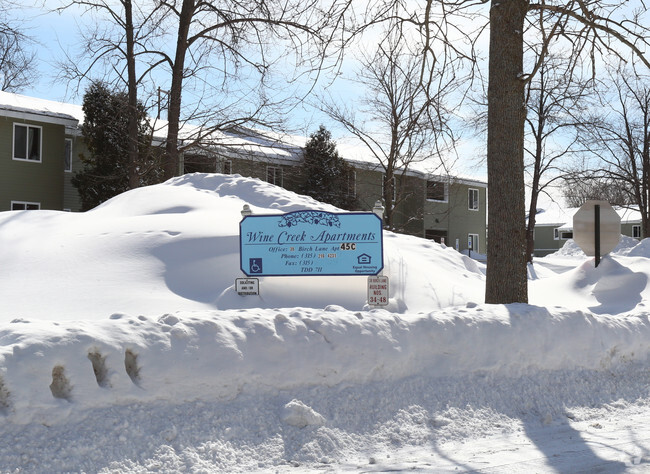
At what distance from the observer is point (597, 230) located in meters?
14.0

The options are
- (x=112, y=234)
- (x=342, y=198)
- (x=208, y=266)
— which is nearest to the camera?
(x=208, y=266)

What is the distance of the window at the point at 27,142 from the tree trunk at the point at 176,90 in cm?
579

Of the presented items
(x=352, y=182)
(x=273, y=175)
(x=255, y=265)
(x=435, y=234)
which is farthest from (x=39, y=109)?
(x=435, y=234)

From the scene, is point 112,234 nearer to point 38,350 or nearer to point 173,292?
point 173,292

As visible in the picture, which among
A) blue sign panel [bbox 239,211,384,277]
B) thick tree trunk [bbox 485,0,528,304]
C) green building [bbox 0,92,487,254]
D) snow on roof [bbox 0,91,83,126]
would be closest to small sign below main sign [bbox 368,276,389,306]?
blue sign panel [bbox 239,211,384,277]

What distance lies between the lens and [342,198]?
27562 millimetres

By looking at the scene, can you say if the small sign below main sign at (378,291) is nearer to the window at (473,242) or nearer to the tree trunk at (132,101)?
the tree trunk at (132,101)

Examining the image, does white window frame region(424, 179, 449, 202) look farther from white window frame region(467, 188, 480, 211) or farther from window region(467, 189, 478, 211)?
window region(467, 189, 478, 211)

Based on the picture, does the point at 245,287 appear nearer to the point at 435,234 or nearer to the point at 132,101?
the point at 132,101

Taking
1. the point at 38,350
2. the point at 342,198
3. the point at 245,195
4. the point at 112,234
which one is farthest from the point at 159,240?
the point at 342,198

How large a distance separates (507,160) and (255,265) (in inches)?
154

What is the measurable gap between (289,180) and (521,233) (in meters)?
19.9

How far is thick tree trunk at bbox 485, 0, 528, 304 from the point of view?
8789mm

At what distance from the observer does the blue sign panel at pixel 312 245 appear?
33.4ft
